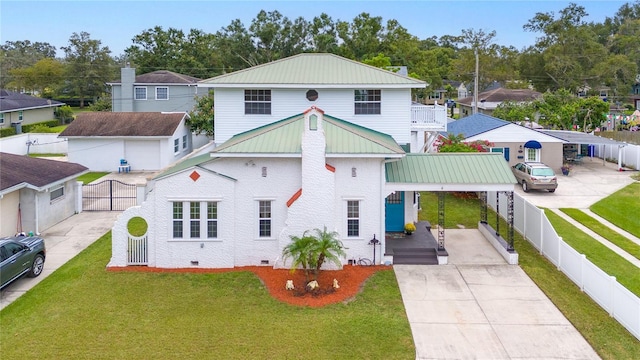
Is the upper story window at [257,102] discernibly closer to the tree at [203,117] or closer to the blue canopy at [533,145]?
the blue canopy at [533,145]

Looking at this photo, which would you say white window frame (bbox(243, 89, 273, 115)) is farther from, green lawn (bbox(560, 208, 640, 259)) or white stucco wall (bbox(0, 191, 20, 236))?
green lawn (bbox(560, 208, 640, 259))

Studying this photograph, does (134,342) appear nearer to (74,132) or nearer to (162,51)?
(74,132)

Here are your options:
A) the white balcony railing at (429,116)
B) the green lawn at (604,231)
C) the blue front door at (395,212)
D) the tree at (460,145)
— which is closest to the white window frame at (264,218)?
the blue front door at (395,212)

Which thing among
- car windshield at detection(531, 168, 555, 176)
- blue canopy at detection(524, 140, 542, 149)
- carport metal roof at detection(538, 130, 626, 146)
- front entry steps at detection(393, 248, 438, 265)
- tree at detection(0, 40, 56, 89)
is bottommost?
front entry steps at detection(393, 248, 438, 265)

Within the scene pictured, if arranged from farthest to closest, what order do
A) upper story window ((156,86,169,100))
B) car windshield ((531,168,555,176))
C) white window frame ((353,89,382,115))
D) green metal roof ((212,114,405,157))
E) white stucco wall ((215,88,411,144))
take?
1. upper story window ((156,86,169,100))
2. car windshield ((531,168,555,176))
3. white window frame ((353,89,382,115))
4. white stucco wall ((215,88,411,144))
5. green metal roof ((212,114,405,157))

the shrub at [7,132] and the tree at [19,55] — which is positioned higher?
the tree at [19,55]

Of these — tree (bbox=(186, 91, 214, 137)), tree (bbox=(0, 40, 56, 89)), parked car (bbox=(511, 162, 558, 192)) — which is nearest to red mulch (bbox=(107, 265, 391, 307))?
parked car (bbox=(511, 162, 558, 192))
